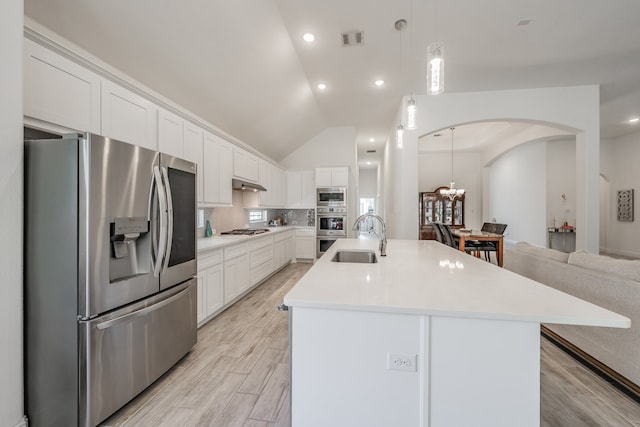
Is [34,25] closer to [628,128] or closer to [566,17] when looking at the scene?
[566,17]

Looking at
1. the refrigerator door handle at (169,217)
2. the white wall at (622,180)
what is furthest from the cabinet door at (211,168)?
the white wall at (622,180)

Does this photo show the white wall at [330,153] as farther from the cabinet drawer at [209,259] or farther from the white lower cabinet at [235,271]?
the cabinet drawer at [209,259]

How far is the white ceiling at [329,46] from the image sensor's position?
2.10 metres

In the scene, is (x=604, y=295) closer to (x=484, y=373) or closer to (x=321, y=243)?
(x=484, y=373)

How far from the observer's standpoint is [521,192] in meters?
7.14

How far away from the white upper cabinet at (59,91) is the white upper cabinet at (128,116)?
0.23 feet

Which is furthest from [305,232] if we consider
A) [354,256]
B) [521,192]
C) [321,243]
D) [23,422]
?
[521,192]

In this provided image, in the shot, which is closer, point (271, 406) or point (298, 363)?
point (298, 363)

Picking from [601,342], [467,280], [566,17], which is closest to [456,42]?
[566,17]

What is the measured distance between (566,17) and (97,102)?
440 cm

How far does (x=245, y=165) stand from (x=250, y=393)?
10.6ft

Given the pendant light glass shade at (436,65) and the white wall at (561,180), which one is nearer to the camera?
the pendant light glass shade at (436,65)

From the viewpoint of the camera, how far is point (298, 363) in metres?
1.16

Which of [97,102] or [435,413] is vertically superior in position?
[97,102]
